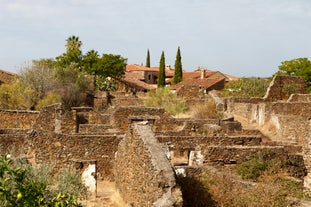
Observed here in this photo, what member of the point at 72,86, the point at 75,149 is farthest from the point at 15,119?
the point at 72,86

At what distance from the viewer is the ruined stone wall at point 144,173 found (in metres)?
7.98

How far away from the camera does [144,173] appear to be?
933cm

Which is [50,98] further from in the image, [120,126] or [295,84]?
[295,84]

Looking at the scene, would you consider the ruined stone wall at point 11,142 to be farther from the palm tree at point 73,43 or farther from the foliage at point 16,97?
the palm tree at point 73,43

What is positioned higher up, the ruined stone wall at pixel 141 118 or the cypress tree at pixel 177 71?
the cypress tree at pixel 177 71

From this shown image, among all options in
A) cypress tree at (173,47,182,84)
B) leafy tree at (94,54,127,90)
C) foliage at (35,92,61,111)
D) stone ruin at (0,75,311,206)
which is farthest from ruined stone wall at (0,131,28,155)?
cypress tree at (173,47,182,84)

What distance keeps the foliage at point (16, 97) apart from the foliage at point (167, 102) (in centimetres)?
865

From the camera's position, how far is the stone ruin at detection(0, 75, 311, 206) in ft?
30.5

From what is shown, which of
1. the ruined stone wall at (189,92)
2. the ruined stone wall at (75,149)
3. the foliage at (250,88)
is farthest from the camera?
the foliage at (250,88)

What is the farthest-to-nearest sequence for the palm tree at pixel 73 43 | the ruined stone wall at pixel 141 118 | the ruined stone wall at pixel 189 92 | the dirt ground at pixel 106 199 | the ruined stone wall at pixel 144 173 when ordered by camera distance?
1. the palm tree at pixel 73 43
2. the ruined stone wall at pixel 189 92
3. the ruined stone wall at pixel 141 118
4. the dirt ground at pixel 106 199
5. the ruined stone wall at pixel 144 173

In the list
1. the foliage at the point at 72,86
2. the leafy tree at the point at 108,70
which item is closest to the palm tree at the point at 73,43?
the leafy tree at the point at 108,70

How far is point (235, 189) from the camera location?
9.85m

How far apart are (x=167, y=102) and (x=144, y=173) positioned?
25.4 m

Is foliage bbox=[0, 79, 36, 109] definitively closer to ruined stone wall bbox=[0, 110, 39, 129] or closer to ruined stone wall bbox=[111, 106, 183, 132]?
ruined stone wall bbox=[0, 110, 39, 129]
